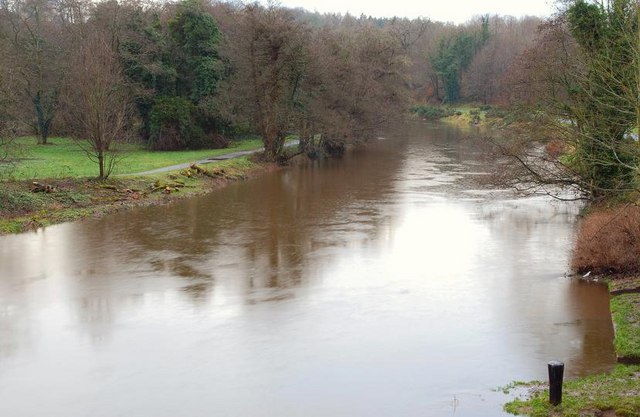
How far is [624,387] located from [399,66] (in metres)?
54.4

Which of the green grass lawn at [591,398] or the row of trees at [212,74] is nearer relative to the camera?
the green grass lawn at [591,398]

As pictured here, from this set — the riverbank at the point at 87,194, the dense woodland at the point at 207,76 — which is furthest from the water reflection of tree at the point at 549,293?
the riverbank at the point at 87,194

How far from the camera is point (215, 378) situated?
1370 cm

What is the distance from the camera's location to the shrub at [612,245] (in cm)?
1984

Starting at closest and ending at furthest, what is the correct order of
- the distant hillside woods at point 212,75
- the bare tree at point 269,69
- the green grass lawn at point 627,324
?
the green grass lawn at point 627,324 → the bare tree at point 269,69 → the distant hillside woods at point 212,75

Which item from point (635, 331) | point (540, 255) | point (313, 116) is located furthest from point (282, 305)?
point (313, 116)

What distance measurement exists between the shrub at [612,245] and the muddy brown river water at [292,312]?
3.10 feet

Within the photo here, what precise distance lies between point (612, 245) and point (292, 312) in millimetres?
9993

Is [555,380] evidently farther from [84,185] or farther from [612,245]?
[84,185]

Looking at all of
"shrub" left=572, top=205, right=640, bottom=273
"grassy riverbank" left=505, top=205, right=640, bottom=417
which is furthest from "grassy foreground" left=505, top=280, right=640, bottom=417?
"shrub" left=572, top=205, right=640, bottom=273

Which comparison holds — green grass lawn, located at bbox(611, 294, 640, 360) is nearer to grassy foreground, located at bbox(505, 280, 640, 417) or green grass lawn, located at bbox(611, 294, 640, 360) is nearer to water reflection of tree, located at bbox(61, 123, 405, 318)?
grassy foreground, located at bbox(505, 280, 640, 417)

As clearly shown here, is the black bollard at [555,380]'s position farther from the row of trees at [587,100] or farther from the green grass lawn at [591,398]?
the row of trees at [587,100]

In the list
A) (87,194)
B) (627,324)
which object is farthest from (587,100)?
(87,194)

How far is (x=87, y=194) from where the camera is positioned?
32750 mm
